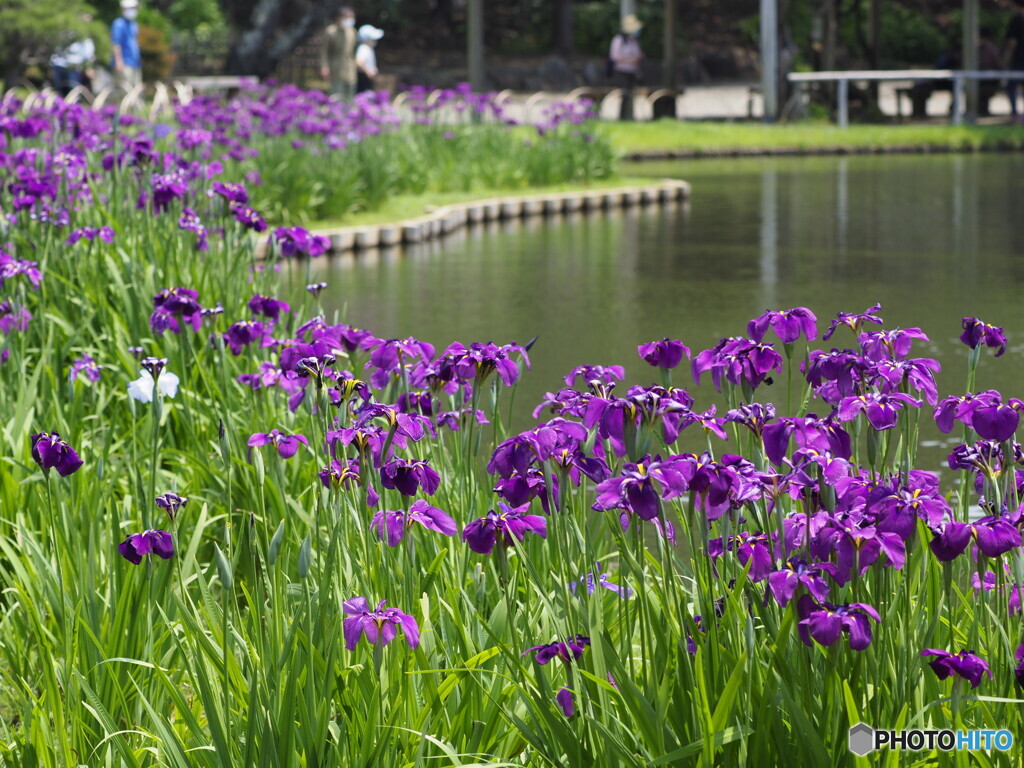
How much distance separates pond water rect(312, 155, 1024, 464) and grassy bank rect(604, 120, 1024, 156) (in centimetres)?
473

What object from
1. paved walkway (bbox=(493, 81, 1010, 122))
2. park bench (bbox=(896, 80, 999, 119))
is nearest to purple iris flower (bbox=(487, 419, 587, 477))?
paved walkway (bbox=(493, 81, 1010, 122))

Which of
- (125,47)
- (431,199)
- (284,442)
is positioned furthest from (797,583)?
(125,47)

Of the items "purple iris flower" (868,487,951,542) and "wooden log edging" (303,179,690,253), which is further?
"wooden log edging" (303,179,690,253)

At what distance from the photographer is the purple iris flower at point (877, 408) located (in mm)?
2234

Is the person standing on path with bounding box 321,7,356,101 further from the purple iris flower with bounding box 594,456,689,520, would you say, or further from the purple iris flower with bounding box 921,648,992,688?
the purple iris flower with bounding box 921,648,992,688

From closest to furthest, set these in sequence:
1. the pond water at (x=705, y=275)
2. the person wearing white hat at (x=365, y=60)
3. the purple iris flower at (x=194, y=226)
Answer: the purple iris flower at (x=194, y=226)
the pond water at (x=705, y=275)
the person wearing white hat at (x=365, y=60)

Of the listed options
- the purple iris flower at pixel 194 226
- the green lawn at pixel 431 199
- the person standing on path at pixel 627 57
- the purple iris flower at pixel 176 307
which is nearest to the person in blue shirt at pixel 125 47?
the green lawn at pixel 431 199

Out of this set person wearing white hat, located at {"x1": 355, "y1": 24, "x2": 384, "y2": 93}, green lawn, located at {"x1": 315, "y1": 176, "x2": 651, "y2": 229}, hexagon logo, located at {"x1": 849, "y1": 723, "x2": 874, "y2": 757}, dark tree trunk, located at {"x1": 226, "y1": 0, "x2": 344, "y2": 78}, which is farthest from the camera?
dark tree trunk, located at {"x1": 226, "y1": 0, "x2": 344, "y2": 78}

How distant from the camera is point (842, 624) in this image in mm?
1893

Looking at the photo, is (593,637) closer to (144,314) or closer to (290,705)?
(290,705)

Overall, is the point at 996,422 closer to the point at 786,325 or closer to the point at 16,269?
the point at 786,325

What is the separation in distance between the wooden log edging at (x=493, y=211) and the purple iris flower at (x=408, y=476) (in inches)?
307

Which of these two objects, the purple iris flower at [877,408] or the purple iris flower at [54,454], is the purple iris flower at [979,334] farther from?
the purple iris flower at [54,454]

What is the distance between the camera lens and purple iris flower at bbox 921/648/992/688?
1.93 meters
